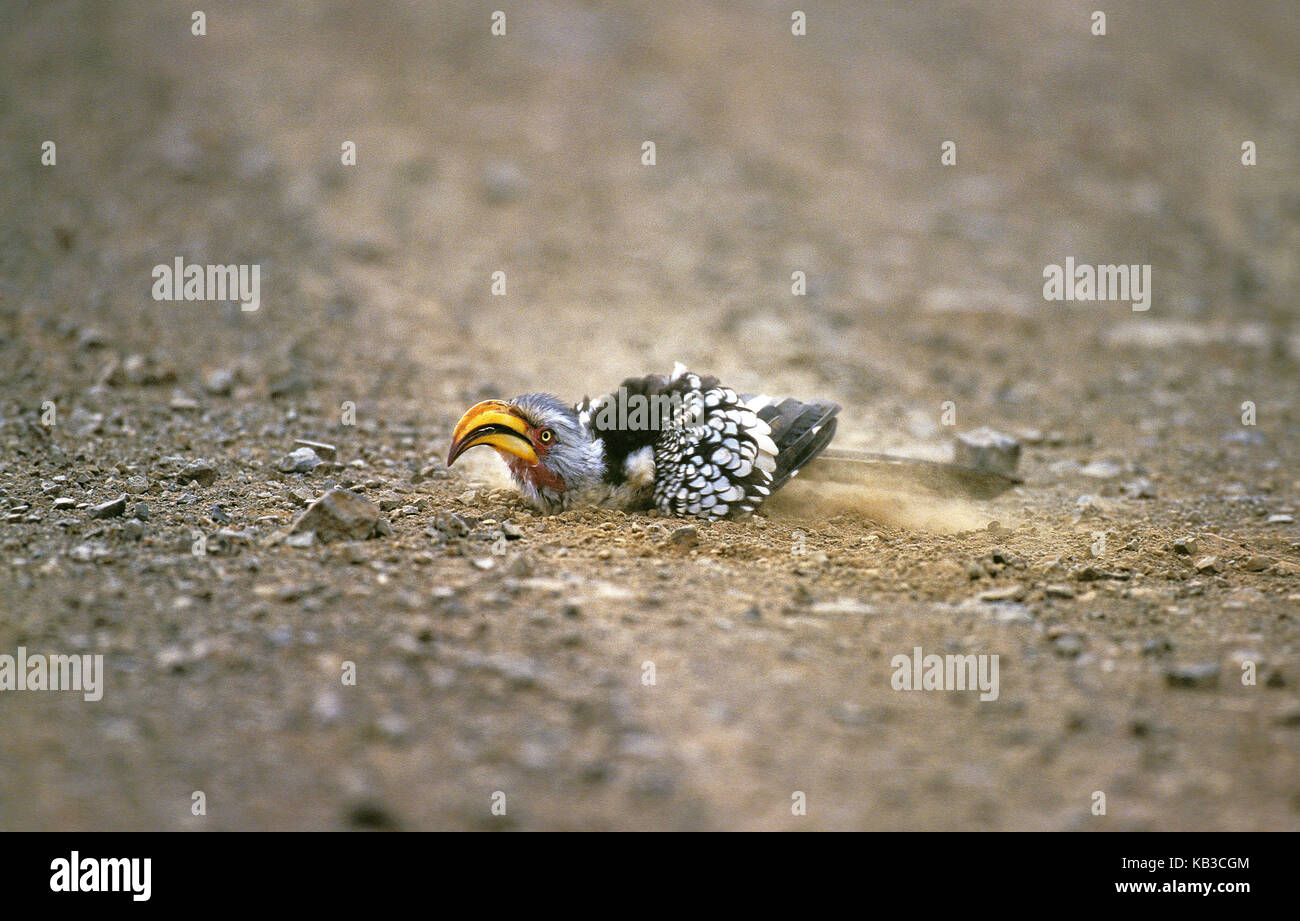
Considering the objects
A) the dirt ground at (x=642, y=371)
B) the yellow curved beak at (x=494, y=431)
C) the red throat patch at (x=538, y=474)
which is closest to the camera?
the dirt ground at (x=642, y=371)

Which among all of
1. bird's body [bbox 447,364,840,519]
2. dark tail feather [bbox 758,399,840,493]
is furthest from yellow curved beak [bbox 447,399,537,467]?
dark tail feather [bbox 758,399,840,493]

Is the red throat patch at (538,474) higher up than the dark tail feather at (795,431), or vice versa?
the dark tail feather at (795,431)

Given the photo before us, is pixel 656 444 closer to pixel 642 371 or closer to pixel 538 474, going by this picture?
pixel 538 474

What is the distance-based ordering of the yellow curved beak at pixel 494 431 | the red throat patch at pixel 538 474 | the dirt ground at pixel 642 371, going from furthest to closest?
the red throat patch at pixel 538 474
the yellow curved beak at pixel 494 431
the dirt ground at pixel 642 371

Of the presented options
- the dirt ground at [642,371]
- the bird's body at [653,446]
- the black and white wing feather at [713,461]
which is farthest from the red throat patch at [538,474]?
the black and white wing feather at [713,461]

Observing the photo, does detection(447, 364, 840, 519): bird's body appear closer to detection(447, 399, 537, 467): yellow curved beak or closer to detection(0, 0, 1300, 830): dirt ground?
detection(447, 399, 537, 467): yellow curved beak

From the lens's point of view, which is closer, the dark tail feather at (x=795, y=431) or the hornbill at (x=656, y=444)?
the hornbill at (x=656, y=444)

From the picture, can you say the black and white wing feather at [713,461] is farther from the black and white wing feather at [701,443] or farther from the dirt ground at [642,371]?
the dirt ground at [642,371]

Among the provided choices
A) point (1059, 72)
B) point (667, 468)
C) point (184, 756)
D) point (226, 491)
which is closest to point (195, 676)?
point (184, 756)

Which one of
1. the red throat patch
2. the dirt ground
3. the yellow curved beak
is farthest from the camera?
the red throat patch

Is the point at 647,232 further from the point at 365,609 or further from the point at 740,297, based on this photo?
the point at 365,609
